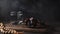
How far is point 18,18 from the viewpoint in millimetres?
1814

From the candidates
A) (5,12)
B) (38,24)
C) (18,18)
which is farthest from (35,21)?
(5,12)

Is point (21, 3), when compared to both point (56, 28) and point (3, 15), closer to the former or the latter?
point (3, 15)

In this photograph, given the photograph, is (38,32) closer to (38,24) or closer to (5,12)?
(38,24)

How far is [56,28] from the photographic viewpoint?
1740 millimetres

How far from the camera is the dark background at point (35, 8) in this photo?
1.74 m

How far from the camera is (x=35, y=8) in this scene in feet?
5.84

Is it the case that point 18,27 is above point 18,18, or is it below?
below

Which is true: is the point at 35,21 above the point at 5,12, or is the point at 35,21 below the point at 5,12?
below

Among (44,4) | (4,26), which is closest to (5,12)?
(4,26)

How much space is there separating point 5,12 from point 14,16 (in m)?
0.14

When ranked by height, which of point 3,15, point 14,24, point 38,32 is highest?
point 3,15

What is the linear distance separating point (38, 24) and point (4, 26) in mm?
459

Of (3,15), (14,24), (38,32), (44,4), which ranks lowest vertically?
(38,32)

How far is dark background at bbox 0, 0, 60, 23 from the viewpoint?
1.74 m
